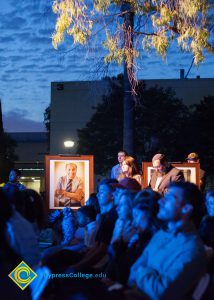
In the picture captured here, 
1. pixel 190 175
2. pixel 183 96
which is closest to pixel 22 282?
pixel 190 175

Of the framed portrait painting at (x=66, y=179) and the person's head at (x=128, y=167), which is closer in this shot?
the person's head at (x=128, y=167)

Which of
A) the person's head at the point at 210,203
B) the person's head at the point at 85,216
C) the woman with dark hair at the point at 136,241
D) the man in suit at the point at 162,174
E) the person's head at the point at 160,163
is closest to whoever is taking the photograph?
the woman with dark hair at the point at 136,241

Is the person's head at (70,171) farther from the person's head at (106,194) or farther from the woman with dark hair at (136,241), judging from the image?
the woman with dark hair at (136,241)

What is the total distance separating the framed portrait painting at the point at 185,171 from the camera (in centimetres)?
1059

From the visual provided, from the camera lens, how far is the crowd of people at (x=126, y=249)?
3.94m

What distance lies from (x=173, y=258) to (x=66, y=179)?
6.52 m

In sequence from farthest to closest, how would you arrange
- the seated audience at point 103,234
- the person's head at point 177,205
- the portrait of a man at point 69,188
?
the portrait of a man at point 69,188, the seated audience at point 103,234, the person's head at point 177,205

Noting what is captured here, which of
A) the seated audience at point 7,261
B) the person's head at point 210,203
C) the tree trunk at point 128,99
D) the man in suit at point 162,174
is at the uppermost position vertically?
the tree trunk at point 128,99

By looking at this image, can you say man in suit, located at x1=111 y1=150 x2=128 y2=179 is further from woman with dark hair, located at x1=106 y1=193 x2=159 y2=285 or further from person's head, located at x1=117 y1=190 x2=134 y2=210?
woman with dark hair, located at x1=106 y1=193 x2=159 y2=285

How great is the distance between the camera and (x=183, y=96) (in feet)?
141

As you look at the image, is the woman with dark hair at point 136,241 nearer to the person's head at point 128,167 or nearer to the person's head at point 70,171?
the person's head at point 128,167

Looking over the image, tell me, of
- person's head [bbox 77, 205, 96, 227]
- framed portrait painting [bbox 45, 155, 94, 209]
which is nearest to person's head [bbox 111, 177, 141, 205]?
person's head [bbox 77, 205, 96, 227]

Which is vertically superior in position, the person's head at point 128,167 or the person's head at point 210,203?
the person's head at point 128,167

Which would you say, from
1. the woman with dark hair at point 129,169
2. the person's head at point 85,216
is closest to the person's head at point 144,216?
the person's head at point 85,216
